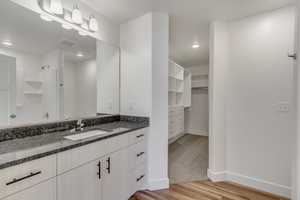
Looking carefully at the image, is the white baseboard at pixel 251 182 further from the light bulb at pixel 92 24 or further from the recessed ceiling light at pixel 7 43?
the recessed ceiling light at pixel 7 43

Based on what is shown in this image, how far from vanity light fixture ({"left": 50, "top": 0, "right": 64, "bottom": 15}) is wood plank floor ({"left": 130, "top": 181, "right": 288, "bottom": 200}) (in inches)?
91.1

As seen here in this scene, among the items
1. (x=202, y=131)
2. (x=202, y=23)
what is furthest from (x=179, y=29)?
(x=202, y=131)

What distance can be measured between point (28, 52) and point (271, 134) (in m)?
3.02

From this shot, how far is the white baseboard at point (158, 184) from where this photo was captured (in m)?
2.07

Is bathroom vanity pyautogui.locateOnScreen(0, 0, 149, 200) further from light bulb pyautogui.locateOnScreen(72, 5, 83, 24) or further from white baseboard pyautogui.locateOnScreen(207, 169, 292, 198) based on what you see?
white baseboard pyautogui.locateOnScreen(207, 169, 292, 198)

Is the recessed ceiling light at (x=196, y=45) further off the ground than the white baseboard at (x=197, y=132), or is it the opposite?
the recessed ceiling light at (x=196, y=45)

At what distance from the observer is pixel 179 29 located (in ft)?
8.78

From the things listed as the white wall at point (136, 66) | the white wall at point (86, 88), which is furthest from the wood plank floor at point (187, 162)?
the white wall at point (86, 88)

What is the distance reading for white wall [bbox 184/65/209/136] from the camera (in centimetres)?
513

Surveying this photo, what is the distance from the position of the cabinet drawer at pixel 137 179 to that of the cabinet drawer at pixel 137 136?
1.24 ft

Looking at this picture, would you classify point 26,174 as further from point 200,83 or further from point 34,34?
point 200,83

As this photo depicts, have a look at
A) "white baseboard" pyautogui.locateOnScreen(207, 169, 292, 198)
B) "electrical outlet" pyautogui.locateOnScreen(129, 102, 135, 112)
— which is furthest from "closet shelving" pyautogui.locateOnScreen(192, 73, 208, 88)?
"electrical outlet" pyautogui.locateOnScreen(129, 102, 135, 112)

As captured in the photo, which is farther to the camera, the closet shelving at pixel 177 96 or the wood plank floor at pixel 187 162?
the closet shelving at pixel 177 96

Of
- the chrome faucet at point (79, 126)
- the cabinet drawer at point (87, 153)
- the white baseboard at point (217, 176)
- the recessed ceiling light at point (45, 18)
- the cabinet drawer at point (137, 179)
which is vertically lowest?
the white baseboard at point (217, 176)
